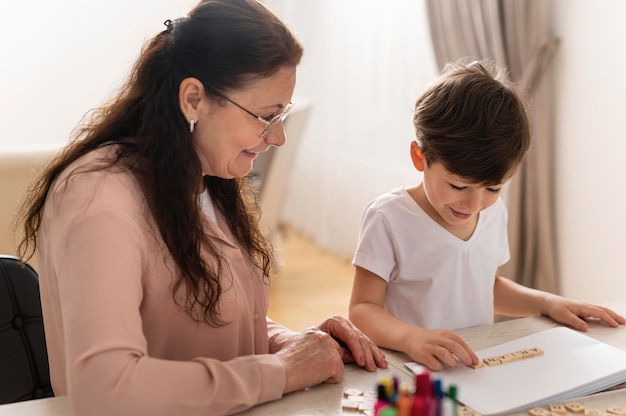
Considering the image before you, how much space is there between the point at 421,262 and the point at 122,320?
0.88m

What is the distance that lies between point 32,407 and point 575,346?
102 centimetres

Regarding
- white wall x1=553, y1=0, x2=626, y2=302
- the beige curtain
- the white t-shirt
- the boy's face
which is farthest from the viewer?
the beige curtain

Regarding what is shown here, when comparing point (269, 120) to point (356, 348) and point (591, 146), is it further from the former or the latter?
point (591, 146)

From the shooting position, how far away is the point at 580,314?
1.79 m

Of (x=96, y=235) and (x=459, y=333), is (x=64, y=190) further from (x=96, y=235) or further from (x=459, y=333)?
(x=459, y=333)

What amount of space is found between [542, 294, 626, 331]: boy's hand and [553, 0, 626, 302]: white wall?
1397 mm

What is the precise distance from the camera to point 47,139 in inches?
207

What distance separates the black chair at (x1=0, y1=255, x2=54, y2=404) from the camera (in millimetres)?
1662

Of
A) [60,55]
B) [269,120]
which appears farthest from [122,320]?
[60,55]

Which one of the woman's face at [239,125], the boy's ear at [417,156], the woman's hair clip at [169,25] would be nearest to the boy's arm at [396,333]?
the boy's ear at [417,156]

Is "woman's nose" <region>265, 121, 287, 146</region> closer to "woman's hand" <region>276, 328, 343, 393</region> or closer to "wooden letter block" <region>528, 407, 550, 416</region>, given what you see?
"woman's hand" <region>276, 328, 343, 393</region>

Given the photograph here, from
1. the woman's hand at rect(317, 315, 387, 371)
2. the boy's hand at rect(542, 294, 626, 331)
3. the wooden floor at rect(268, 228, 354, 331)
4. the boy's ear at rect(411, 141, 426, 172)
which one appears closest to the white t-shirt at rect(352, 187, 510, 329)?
the boy's ear at rect(411, 141, 426, 172)

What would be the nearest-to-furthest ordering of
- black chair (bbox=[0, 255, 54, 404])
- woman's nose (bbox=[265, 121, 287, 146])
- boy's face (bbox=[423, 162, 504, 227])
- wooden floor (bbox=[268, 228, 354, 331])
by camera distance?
woman's nose (bbox=[265, 121, 287, 146])
black chair (bbox=[0, 255, 54, 404])
boy's face (bbox=[423, 162, 504, 227])
wooden floor (bbox=[268, 228, 354, 331])

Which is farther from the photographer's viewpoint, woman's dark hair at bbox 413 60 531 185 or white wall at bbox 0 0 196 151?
white wall at bbox 0 0 196 151
